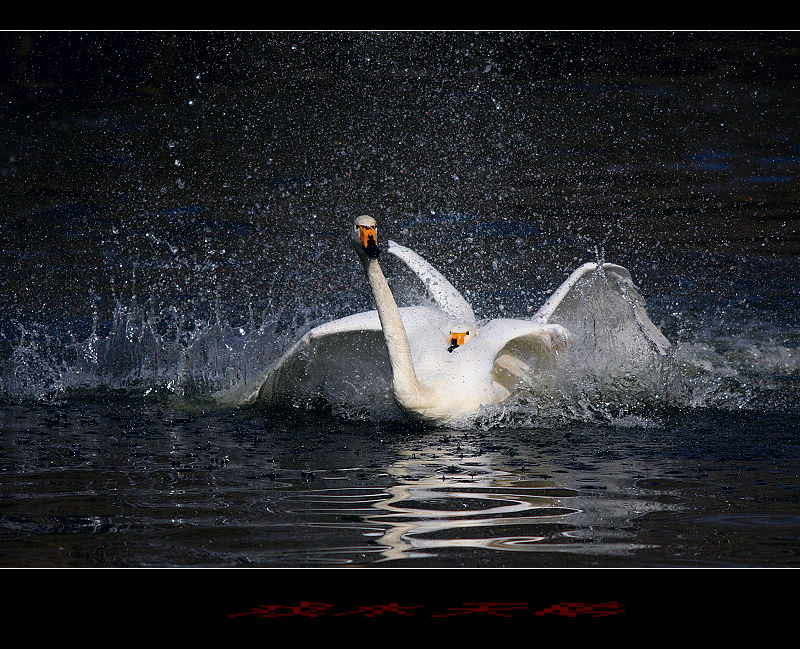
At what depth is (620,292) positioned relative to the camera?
299 inches

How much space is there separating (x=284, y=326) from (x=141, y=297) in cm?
181

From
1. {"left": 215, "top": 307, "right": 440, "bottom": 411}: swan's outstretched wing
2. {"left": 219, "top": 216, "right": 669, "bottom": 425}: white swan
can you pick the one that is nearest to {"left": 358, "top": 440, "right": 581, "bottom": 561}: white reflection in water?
{"left": 219, "top": 216, "right": 669, "bottom": 425}: white swan

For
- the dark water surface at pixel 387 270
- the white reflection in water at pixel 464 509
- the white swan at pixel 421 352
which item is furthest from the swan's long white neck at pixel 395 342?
the white reflection in water at pixel 464 509

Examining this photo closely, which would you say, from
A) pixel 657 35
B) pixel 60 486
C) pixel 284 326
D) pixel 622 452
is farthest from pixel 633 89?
pixel 60 486

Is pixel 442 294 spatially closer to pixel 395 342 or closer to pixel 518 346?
pixel 518 346

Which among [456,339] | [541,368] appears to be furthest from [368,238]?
[541,368]

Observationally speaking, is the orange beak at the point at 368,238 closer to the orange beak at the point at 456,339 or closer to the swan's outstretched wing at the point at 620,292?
the orange beak at the point at 456,339

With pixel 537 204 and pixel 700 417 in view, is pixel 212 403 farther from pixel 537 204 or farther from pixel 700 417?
pixel 537 204

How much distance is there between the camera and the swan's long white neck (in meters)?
6.13

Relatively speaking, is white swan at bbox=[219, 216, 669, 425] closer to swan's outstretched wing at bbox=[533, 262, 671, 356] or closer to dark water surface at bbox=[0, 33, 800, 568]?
swan's outstretched wing at bbox=[533, 262, 671, 356]

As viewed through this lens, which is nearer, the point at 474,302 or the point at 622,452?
the point at 622,452

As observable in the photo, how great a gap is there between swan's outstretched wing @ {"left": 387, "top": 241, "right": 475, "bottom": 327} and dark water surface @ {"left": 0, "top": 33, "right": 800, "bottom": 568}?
2.26ft

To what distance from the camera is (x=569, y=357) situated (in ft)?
22.6

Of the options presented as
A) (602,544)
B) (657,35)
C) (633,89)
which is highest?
(657,35)
